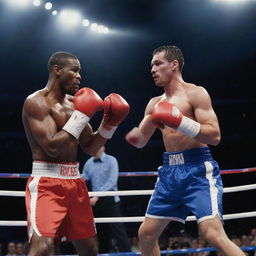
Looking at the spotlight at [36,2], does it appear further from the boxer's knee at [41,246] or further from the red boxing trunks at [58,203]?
the boxer's knee at [41,246]

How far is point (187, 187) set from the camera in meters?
2.64

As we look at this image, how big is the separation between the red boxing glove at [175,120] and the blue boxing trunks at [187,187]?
22 cm

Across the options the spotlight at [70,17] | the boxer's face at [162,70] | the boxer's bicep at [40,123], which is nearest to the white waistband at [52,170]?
the boxer's bicep at [40,123]

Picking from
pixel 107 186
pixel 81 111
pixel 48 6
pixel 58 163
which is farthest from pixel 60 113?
pixel 48 6

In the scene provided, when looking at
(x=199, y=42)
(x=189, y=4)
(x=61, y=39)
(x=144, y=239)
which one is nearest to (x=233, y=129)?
(x=199, y=42)

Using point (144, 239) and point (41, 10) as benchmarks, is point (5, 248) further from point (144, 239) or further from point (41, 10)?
point (144, 239)

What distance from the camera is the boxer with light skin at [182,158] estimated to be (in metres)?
2.52

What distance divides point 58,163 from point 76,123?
0.80ft

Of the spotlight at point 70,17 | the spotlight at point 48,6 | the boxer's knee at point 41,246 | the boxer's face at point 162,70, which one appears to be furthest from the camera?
the spotlight at point 70,17

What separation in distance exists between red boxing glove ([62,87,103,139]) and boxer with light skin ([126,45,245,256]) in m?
0.31

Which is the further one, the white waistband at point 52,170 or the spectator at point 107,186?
the spectator at point 107,186

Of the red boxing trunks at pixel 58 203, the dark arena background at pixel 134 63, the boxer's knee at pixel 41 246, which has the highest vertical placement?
the dark arena background at pixel 134 63

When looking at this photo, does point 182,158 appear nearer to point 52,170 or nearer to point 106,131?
point 106,131

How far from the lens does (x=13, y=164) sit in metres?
10.6
